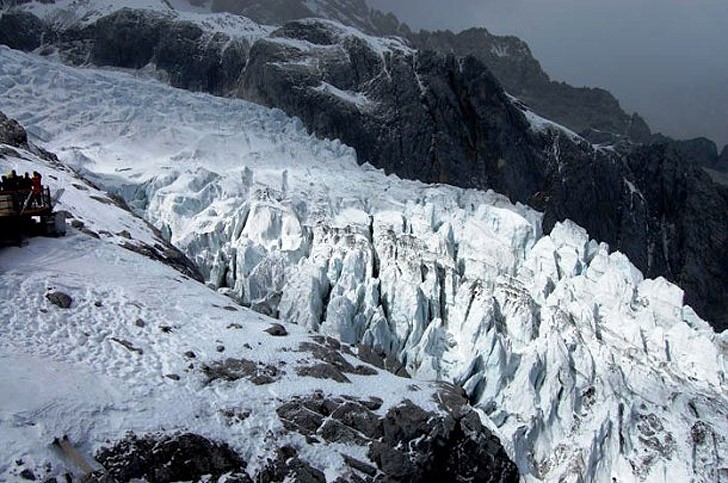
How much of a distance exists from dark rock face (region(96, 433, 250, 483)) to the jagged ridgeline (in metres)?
53.8

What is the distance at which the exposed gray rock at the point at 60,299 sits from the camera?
17.0m

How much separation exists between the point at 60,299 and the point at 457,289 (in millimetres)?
26555

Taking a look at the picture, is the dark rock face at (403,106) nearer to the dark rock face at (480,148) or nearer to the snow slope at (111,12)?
the dark rock face at (480,148)

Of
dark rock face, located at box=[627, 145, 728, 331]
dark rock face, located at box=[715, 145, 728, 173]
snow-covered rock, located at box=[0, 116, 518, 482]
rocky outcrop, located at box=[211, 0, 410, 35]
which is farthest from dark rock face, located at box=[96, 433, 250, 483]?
dark rock face, located at box=[715, 145, 728, 173]

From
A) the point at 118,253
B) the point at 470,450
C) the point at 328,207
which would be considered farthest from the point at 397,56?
the point at 470,450

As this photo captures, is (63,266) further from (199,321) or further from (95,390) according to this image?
(95,390)

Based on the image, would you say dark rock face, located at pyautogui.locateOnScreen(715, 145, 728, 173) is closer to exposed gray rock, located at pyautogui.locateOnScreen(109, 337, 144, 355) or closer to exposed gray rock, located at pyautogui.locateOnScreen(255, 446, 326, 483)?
exposed gray rock, located at pyautogui.locateOnScreen(255, 446, 326, 483)

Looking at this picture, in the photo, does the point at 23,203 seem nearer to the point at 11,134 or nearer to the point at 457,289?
the point at 11,134

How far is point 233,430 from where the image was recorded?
1479 centimetres

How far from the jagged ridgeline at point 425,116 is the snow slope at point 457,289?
737 inches

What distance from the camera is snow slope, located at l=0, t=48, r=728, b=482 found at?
1407 inches

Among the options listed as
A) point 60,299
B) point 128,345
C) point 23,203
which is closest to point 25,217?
point 23,203

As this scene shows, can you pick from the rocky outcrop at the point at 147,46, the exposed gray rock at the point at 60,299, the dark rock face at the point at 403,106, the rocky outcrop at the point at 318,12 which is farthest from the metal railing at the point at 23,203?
the rocky outcrop at the point at 318,12

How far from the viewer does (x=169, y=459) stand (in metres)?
13.4
